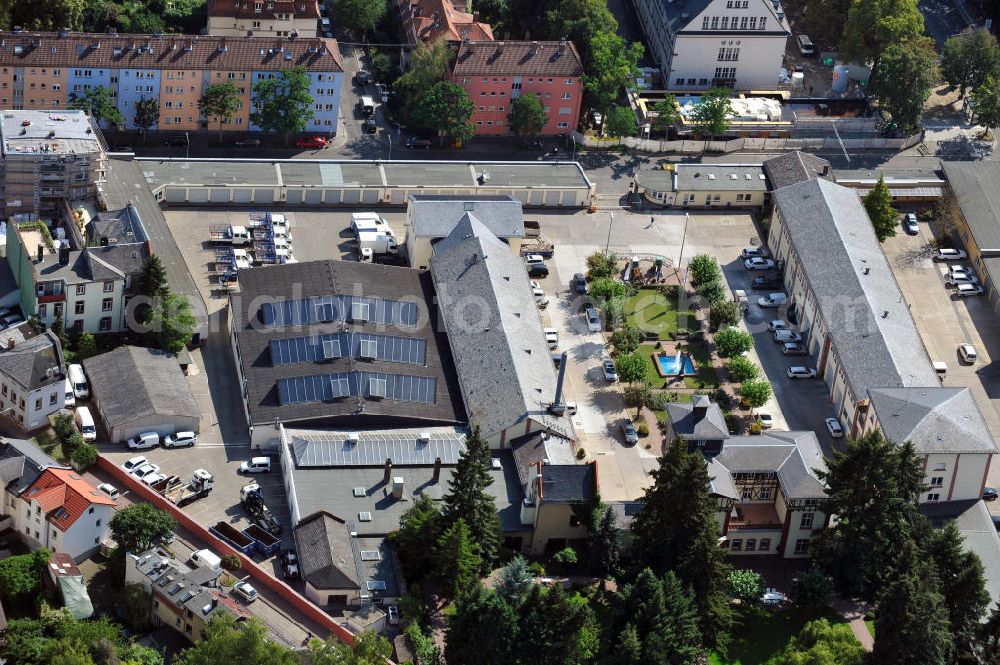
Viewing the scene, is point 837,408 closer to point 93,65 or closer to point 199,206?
point 199,206

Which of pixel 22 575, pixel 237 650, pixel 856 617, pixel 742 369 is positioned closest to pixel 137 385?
pixel 22 575

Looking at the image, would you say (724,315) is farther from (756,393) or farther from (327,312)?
(327,312)

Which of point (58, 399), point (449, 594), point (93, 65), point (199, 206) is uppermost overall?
point (93, 65)

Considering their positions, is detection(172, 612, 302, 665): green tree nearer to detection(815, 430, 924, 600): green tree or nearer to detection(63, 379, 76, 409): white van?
detection(63, 379, 76, 409): white van

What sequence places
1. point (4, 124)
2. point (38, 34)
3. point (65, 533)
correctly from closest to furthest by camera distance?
point (65, 533) < point (4, 124) < point (38, 34)

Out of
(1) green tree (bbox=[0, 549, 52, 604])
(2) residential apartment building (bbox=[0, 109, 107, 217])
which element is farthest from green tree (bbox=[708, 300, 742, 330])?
(1) green tree (bbox=[0, 549, 52, 604])

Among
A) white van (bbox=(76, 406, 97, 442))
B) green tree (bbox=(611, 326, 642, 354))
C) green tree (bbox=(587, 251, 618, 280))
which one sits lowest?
white van (bbox=(76, 406, 97, 442))

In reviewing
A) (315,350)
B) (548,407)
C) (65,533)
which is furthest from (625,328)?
(65,533)
